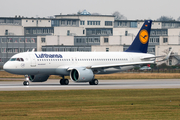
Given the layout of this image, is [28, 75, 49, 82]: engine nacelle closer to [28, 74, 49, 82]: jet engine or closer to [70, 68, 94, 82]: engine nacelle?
[28, 74, 49, 82]: jet engine

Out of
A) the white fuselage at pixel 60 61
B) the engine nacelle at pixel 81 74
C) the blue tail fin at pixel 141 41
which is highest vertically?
the blue tail fin at pixel 141 41

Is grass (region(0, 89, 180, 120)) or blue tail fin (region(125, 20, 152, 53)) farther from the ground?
blue tail fin (region(125, 20, 152, 53))

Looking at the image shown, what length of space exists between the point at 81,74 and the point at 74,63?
4.46 meters

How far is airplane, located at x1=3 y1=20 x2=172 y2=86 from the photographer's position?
51.9 metres

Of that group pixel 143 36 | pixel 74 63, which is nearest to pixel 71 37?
pixel 143 36

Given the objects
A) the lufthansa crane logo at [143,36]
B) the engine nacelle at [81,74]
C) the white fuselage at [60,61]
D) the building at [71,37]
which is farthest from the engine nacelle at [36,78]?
the building at [71,37]

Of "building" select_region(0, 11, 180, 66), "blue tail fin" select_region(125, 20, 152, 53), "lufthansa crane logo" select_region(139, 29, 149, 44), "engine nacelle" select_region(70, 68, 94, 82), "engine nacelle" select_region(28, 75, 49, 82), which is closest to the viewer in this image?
"engine nacelle" select_region(70, 68, 94, 82)

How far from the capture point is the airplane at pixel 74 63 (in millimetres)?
51938

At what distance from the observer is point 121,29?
601 ft

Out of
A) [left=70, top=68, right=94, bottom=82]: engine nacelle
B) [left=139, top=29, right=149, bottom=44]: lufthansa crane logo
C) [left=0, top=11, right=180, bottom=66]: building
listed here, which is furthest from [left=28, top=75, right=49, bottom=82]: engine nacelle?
[left=0, top=11, right=180, bottom=66]: building

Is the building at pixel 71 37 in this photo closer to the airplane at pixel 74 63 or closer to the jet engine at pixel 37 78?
the airplane at pixel 74 63

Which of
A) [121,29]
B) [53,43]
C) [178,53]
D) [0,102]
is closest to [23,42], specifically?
[53,43]

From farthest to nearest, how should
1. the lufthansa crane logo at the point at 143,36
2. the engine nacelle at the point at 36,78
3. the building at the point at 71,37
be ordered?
the building at the point at 71,37, the lufthansa crane logo at the point at 143,36, the engine nacelle at the point at 36,78

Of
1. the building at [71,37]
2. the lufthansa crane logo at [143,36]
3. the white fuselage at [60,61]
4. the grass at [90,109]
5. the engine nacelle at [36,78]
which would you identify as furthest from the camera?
the building at [71,37]
